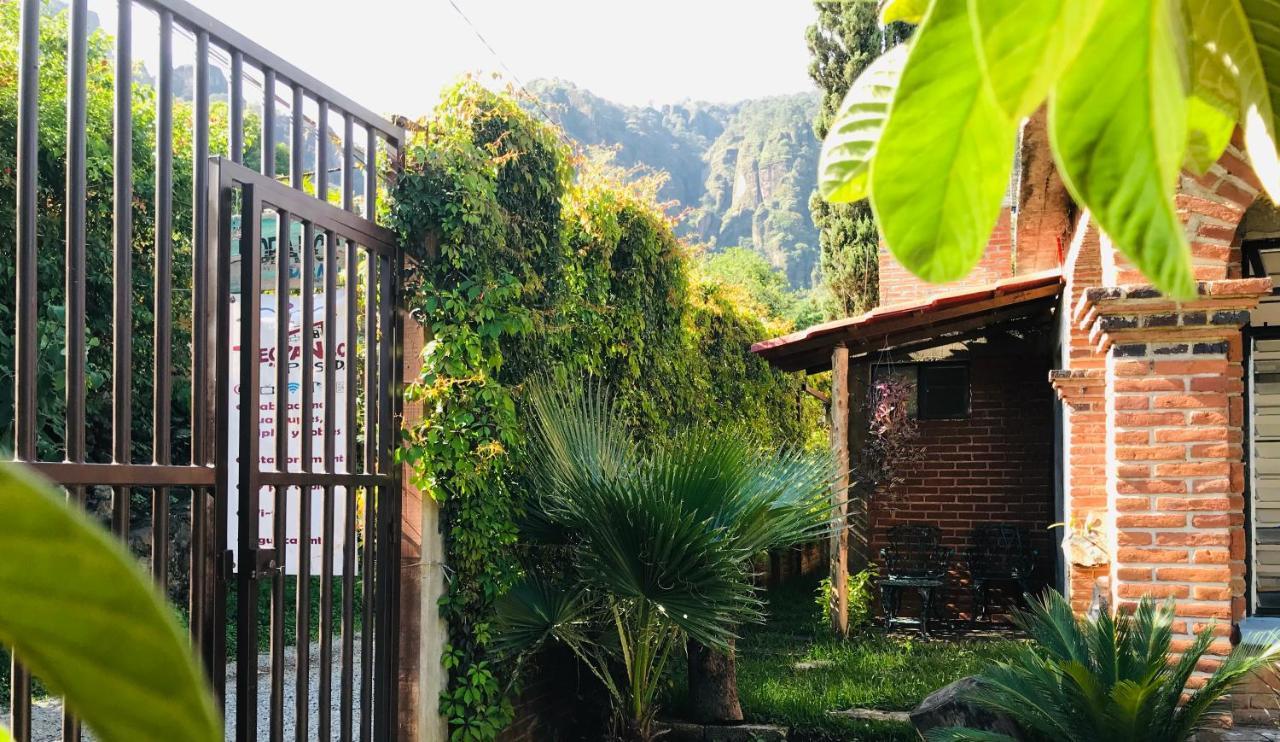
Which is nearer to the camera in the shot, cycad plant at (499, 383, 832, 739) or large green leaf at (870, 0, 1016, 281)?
large green leaf at (870, 0, 1016, 281)

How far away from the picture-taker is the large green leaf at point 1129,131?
212 millimetres

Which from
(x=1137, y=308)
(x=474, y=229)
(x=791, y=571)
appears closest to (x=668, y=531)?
(x=474, y=229)

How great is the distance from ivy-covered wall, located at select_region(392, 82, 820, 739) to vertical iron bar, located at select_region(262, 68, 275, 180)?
94 centimetres

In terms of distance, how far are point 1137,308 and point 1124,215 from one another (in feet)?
15.9

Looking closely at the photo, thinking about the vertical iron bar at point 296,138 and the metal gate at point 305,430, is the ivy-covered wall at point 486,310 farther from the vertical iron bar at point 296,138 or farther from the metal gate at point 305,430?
the vertical iron bar at point 296,138

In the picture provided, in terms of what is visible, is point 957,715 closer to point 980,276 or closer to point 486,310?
point 486,310

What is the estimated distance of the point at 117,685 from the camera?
18 centimetres

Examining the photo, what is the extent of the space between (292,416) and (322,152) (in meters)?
0.99

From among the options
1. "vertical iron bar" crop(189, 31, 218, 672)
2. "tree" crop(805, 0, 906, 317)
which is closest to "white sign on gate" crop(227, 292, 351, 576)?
"vertical iron bar" crop(189, 31, 218, 672)

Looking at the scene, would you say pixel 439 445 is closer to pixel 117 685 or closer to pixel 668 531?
pixel 668 531

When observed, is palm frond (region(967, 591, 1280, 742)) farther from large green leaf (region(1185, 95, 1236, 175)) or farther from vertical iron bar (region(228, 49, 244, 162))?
large green leaf (region(1185, 95, 1236, 175))

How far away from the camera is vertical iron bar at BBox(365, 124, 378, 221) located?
4.28m

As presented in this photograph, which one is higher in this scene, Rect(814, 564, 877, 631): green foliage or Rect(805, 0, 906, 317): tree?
Rect(805, 0, 906, 317): tree

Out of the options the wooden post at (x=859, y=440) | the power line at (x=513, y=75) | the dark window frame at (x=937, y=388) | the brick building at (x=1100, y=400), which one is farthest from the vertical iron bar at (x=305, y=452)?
the dark window frame at (x=937, y=388)
